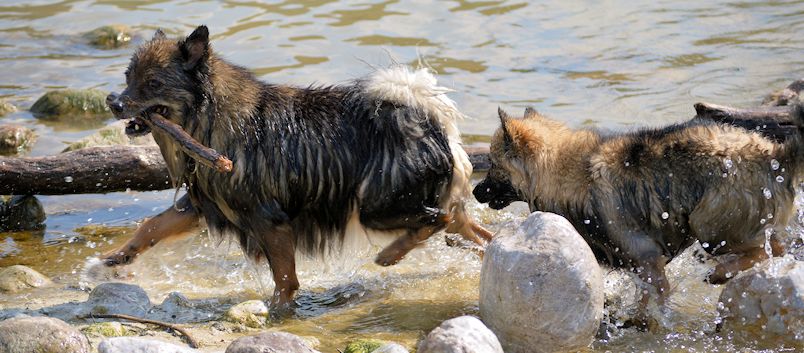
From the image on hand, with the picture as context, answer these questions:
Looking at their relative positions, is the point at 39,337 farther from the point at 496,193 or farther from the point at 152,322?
the point at 496,193

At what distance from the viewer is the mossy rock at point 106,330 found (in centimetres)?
615

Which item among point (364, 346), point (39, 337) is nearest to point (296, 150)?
point (364, 346)

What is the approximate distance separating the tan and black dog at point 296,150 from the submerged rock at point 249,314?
0.30 meters

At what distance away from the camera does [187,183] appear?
7.31m

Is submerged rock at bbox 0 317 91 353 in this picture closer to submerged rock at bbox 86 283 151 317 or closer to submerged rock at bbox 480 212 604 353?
submerged rock at bbox 86 283 151 317

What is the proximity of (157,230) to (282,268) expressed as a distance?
3.44ft

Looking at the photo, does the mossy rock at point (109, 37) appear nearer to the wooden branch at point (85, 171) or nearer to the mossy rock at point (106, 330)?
the wooden branch at point (85, 171)

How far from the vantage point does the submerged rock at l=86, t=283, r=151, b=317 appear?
6684mm

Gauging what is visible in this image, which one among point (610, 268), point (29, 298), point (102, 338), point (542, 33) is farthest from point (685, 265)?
point (542, 33)

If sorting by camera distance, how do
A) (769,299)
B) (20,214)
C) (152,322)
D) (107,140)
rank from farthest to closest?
(107,140) < (20,214) < (152,322) < (769,299)

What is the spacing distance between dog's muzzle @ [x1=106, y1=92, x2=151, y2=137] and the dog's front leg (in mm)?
890

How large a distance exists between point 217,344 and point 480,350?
1.63 meters

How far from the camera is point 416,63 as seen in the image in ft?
43.1

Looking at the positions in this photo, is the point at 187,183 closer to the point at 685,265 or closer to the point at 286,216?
the point at 286,216
